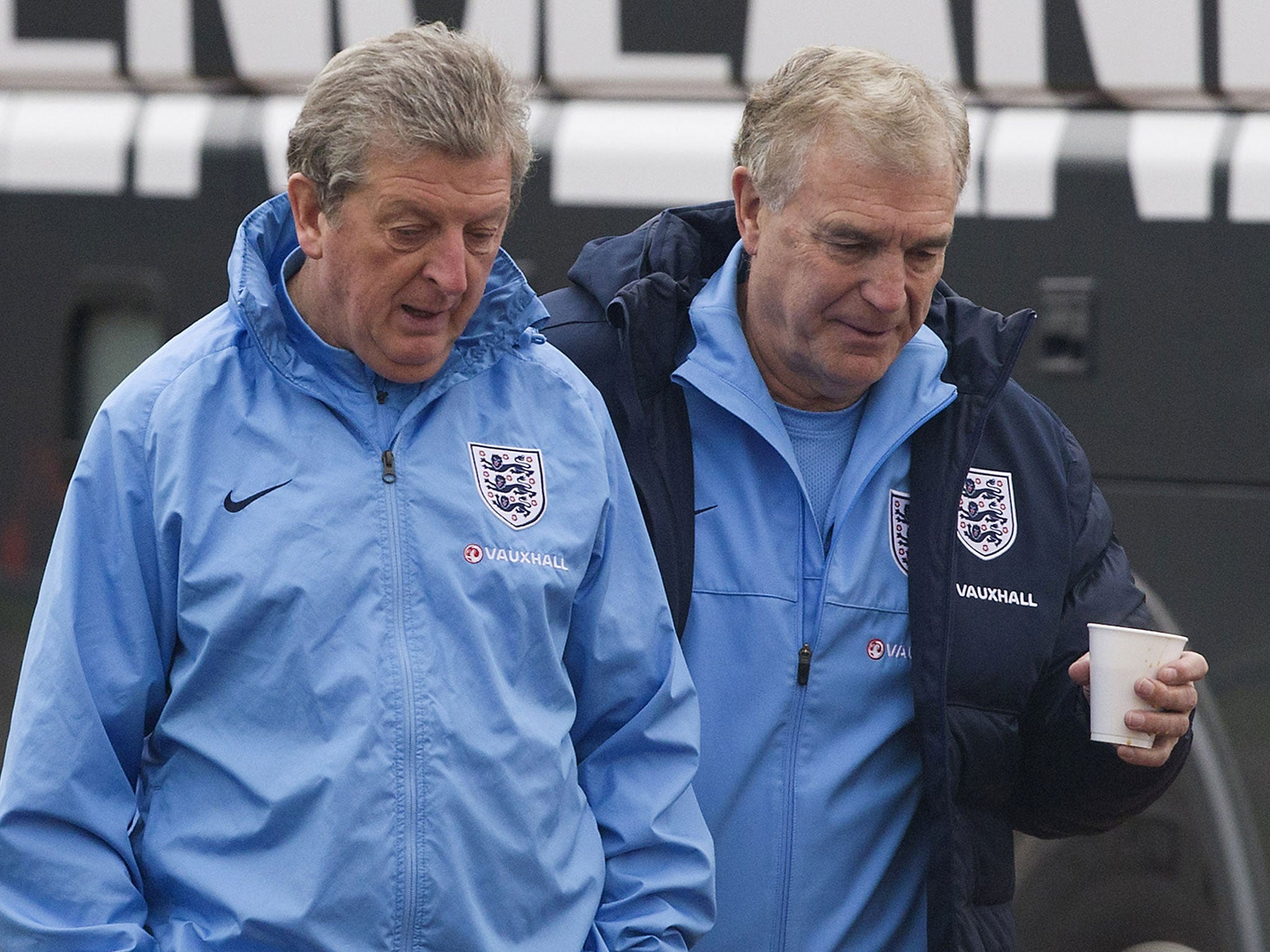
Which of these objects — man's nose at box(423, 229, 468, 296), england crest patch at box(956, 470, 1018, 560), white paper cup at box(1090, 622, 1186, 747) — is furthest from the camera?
england crest patch at box(956, 470, 1018, 560)

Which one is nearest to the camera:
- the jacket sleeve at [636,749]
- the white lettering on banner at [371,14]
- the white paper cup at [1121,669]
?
the jacket sleeve at [636,749]

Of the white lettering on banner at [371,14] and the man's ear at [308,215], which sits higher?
the white lettering on banner at [371,14]

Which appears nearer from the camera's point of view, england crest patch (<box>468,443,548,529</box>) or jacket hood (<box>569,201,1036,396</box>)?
england crest patch (<box>468,443,548,529</box>)

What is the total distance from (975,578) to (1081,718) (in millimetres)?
225

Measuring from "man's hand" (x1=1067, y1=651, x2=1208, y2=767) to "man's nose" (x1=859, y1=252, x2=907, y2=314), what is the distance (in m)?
0.48

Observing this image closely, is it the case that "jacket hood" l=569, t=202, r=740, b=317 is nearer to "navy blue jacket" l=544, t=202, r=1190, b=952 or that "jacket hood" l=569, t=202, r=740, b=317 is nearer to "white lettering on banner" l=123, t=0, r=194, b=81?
"navy blue jacket" l=544, t=202, r=1190, b=952

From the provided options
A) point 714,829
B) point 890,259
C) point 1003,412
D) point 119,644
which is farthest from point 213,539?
point 1003,412

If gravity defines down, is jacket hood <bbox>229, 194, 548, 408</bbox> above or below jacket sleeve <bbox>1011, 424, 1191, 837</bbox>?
above

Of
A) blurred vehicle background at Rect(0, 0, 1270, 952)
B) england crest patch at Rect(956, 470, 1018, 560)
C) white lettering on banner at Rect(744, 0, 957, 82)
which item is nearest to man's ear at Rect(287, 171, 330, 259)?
england crest patch at Rect(956, 470, 1018, 560)

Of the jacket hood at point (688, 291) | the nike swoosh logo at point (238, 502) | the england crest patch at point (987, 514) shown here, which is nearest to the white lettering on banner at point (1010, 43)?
the jacket hood at point (688, 291)

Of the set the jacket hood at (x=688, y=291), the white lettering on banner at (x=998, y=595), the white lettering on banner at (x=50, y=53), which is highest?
the white lettering on banner at (x=50, y=53)

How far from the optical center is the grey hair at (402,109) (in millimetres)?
1833

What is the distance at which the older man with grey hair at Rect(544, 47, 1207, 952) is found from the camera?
2178mm

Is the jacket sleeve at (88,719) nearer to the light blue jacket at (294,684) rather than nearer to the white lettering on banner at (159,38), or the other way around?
the light blue jacket at (294,684)
